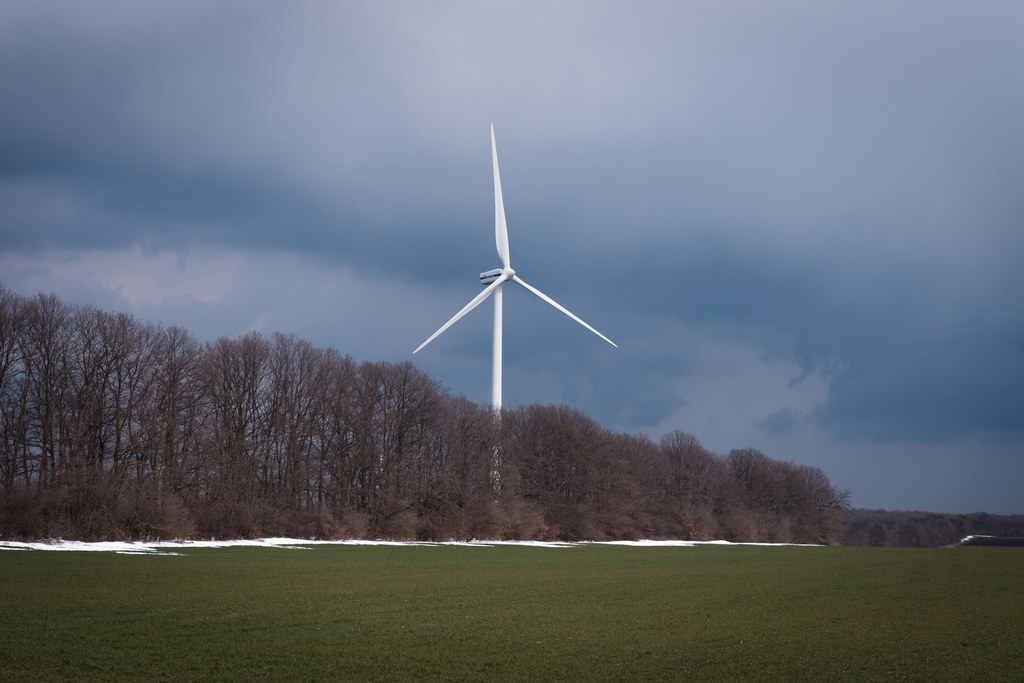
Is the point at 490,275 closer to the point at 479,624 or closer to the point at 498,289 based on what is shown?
the point at 498,289

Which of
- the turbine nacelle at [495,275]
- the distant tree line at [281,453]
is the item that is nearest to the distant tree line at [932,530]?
the distant tree line at [281,453]

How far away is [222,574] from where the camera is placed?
→ 33.2 meters

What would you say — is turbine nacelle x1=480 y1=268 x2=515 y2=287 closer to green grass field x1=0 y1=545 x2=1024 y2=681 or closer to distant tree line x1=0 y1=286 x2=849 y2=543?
distant tree line x1=0 y1=286 x2=849 y2=543

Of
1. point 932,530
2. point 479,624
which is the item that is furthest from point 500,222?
point 932,530

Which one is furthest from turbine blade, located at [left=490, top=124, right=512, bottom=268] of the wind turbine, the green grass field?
the green grass field

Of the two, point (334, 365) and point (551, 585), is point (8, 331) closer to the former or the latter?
point (334, 365)

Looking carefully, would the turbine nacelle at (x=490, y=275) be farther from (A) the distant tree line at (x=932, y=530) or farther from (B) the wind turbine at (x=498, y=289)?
(A) the distant tree line at (x=932, y=530)

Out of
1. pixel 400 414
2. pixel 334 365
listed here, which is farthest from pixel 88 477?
pixel 400 414

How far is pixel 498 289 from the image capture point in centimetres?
8288

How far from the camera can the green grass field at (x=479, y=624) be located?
1606 cm

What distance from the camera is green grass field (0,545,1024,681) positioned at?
16062mm

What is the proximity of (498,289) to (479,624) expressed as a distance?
6190 cm

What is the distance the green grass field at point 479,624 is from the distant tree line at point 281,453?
2134 centimetres

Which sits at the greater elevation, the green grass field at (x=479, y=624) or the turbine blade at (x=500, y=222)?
the turbine blade at (x=500, y=222)
